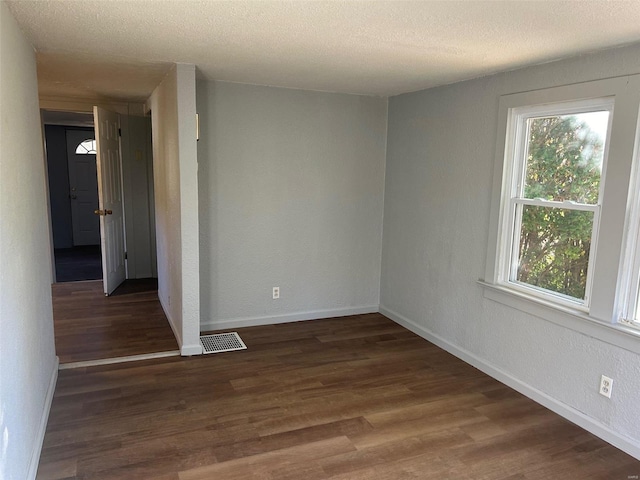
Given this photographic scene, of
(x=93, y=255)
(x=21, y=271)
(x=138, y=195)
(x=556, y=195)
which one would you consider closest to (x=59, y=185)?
(x=93, y=255)

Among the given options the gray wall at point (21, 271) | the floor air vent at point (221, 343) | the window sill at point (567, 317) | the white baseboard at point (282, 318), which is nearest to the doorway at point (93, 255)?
the floor air vent at point (221, 343)

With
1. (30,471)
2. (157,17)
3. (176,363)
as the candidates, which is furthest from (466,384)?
(157,17)

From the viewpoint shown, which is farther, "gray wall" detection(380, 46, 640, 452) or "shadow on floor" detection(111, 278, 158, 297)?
"shadow on floor" detection(111, 278, 158, 297)

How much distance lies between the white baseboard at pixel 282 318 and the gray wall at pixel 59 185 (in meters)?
5.00

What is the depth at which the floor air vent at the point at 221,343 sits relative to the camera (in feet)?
12.3

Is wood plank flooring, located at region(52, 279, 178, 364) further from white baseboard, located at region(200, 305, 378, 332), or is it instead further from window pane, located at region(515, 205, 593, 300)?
window pane, located at region(515, 205, 593, 300)

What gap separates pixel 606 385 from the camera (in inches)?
103

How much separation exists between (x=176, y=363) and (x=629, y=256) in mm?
2977

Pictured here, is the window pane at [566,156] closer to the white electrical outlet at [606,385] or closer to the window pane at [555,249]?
the window pane at [555,249]

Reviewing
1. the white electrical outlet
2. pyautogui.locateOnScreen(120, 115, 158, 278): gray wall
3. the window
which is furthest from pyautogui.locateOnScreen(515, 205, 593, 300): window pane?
pyautogui.locateOnScreen(120, 115, 158, 278): gray wall

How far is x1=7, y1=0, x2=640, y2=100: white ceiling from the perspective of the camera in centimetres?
201

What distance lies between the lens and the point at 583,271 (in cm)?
279

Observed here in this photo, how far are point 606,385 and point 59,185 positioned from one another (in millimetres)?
8239

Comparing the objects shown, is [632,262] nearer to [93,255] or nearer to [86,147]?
[93,255]
